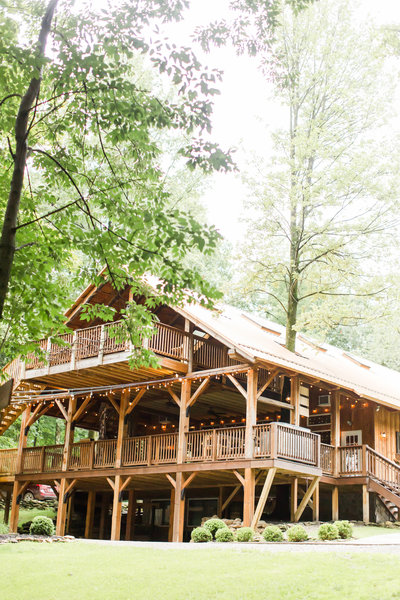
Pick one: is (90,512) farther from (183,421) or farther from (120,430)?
(183,421)

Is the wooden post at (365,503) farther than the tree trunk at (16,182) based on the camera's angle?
Yes

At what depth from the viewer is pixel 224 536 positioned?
16.6 meters

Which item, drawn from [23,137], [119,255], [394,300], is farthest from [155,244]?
[394,300]

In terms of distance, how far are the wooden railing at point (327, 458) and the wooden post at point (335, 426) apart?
0.30 feet

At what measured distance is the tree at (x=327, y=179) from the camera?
23.5 m

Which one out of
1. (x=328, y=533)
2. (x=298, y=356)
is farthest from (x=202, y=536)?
(x=298, y=356)

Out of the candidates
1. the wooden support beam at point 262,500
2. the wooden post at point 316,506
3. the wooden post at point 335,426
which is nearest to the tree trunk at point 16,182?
the wooden support beam at point 262,500

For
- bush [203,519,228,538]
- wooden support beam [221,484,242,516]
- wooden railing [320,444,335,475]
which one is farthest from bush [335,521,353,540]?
wooden support beam [221,484,242,516]

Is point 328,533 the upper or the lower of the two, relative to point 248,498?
lower

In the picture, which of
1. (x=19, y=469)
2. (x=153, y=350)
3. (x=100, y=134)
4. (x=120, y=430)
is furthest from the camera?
(x=19, y=469)

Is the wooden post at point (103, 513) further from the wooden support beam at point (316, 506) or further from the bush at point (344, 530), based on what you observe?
the bush at point (344, 530)

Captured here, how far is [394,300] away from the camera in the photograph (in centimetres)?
2302

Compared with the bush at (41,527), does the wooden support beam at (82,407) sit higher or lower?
higher

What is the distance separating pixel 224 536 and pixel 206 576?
5547mm
